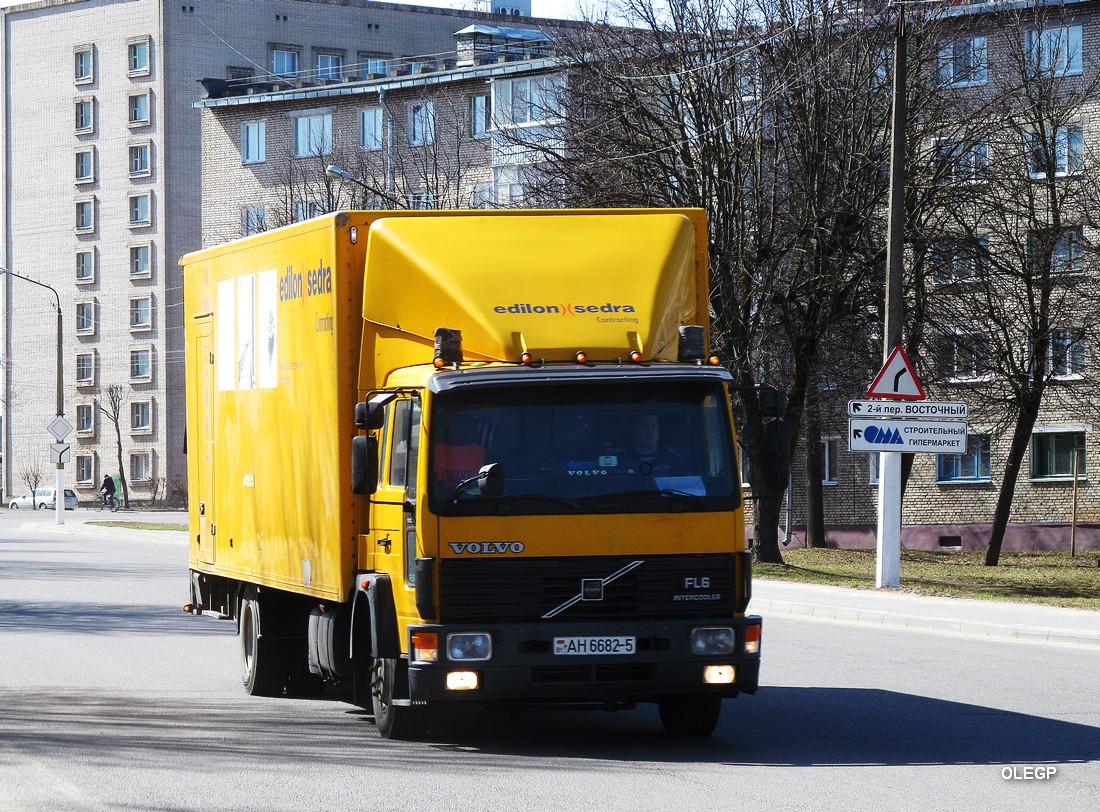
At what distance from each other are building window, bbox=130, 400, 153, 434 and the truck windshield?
73.0 meters

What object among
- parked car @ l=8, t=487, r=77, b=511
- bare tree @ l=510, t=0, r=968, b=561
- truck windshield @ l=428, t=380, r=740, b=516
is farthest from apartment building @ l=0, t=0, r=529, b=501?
truck windshield @ l=428, t=380, r=740, b=516

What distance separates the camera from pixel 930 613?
19.3m

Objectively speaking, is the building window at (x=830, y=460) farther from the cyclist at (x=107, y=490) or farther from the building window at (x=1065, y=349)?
the cyclist at (x=107, y=490)

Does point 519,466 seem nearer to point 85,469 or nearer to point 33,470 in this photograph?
point 85,469

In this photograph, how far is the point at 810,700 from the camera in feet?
40.2

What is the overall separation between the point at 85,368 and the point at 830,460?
44.8m

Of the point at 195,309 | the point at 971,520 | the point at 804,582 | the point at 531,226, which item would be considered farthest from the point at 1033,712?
the point at 971,520

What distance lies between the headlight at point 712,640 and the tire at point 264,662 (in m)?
4.22

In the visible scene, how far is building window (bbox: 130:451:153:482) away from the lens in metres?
79.8

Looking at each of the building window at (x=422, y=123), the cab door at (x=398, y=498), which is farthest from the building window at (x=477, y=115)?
the cab door at (x=398, y=498)

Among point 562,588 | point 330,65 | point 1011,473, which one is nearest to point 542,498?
point 562,588

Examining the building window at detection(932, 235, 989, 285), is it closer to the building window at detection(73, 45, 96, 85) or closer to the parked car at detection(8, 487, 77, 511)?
the parked car at detection(8, 487, 77, 511)

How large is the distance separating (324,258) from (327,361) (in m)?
0.66

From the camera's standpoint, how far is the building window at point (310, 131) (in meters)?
69.5
